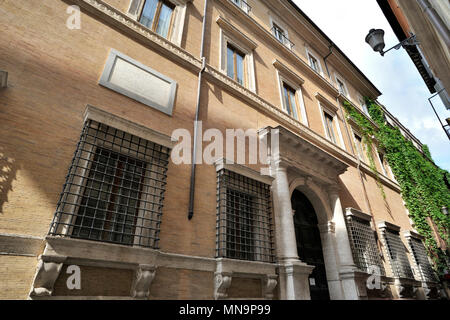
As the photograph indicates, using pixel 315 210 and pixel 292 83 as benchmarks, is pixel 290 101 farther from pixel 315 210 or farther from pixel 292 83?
pixel 315 210

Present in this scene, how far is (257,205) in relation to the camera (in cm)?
566

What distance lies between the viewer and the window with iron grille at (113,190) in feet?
11.0

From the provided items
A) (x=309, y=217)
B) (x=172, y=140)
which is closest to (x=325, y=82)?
(x=309, y=217)

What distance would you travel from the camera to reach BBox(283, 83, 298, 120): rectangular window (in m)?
8.71

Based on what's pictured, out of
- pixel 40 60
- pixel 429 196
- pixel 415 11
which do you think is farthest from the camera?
pixel 429 196

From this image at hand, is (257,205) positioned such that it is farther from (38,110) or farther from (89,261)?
(38,110)

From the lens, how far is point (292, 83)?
9477 millimetres

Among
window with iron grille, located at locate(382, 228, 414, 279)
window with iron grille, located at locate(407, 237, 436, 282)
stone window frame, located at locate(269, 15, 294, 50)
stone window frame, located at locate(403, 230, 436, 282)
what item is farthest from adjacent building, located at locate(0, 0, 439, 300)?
window with iron grille, located at locate(407, 237, 436, 282)

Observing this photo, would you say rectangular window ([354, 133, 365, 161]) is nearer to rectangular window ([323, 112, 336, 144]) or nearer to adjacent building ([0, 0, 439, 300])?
rectangular window ([323, 112, 336, 144])

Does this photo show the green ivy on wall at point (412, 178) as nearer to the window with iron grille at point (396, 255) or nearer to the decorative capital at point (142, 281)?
the window with iron grille at point (396, 255)

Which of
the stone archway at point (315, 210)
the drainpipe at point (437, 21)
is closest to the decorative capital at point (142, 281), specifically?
the stone archway at point (315, 210)

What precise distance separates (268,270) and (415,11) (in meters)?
6.32

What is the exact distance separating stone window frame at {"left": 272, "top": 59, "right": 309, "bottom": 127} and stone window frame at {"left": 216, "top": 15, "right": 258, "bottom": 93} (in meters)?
1.24

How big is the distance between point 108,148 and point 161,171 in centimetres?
92
